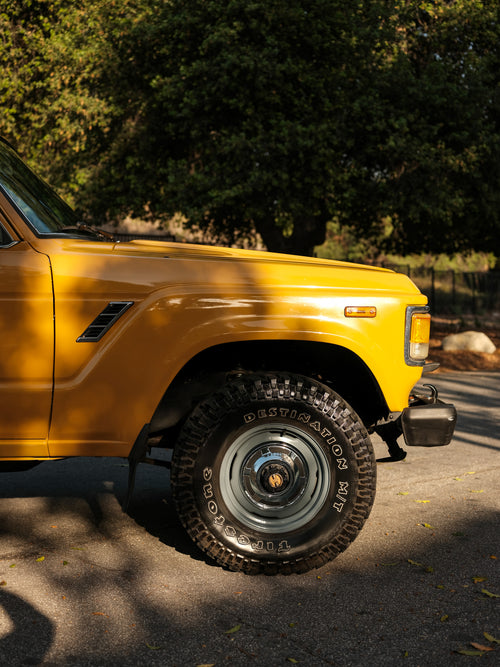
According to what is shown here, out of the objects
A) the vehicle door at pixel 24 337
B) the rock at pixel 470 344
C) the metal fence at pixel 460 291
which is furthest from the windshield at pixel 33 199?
the metal fence at pixel 460 291

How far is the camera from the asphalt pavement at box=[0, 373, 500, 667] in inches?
128

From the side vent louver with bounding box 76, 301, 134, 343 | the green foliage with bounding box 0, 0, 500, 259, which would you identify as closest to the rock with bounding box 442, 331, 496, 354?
the green foliage with bounding box 0, 0, 500, 259

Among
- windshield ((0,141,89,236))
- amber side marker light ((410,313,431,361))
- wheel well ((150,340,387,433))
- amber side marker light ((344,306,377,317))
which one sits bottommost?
wheel well ((150,340,387,433))

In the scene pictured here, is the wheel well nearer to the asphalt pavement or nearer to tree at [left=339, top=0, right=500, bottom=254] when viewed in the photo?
the asphalt pavement

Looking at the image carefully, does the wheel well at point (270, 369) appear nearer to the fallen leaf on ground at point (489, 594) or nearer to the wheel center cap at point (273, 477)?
the wheel center cap at point (273, 477)

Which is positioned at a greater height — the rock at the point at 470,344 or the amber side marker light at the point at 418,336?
the amber side marker light at the point at 418,336

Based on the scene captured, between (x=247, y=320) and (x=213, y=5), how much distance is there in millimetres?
10829

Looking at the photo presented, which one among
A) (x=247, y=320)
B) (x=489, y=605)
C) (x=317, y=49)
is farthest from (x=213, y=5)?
(x=489, y=605)

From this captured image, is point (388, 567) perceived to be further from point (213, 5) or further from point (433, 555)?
point (213, 5)

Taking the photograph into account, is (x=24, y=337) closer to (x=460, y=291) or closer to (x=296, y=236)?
(x=296, y=236)

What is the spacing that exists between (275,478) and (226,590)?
0.62 meters

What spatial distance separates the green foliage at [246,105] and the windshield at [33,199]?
905 centimetres

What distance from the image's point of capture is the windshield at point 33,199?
13.5ft

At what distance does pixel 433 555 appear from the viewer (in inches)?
175
